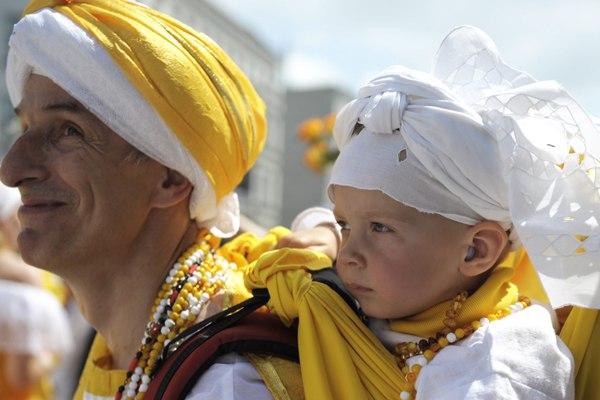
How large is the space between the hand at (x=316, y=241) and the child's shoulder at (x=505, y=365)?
1.83 feet

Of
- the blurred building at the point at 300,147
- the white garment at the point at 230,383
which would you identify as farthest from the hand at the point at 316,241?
the blurred building at the point at 300,147

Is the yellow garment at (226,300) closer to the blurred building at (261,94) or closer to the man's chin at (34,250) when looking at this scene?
the man's chin at (34,250)

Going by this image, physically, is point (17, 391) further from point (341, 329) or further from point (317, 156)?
point (341, 329)

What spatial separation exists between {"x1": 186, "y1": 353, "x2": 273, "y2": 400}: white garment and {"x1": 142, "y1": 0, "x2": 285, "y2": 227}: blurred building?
1980 centimetres

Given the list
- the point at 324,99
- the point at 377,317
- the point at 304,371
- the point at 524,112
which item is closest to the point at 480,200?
the point at 524,112

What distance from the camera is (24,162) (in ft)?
6.86

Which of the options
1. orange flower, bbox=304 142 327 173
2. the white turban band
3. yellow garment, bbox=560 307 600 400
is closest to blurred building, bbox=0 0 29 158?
orange flower, bbox=304 142 327 173

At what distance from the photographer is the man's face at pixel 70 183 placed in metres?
2.09

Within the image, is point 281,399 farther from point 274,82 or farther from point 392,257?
point 274,82

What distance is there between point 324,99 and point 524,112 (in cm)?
2680

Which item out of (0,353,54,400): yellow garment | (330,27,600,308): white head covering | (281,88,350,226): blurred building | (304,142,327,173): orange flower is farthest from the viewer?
(281,88,350,226): blurred building

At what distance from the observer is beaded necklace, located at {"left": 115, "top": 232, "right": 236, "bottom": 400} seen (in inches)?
80.3

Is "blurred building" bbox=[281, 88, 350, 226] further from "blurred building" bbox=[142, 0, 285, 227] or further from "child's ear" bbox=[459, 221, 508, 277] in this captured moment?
"child's ear" bbox=[459, 221, 508, 277]

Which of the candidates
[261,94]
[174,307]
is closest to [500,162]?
[174,307]
